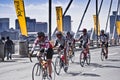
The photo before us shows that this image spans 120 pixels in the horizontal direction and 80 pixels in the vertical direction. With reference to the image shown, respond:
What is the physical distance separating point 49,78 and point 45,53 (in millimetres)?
856

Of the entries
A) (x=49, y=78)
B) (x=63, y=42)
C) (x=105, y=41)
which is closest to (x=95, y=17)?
(x=105, y=41)

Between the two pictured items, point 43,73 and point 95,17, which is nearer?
point 43,73

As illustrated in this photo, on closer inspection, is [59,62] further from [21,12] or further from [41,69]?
[21,12]

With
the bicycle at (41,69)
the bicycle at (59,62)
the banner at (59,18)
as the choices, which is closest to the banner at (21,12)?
the banner at (59,18)

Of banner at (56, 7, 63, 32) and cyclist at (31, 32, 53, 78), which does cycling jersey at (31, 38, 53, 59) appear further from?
banner at (56, 7, 63, 32)

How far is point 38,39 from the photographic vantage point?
1305cm

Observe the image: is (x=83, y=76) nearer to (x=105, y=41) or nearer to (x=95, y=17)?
(x=105, y=41)

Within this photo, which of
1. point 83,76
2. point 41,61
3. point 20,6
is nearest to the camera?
point 41,61

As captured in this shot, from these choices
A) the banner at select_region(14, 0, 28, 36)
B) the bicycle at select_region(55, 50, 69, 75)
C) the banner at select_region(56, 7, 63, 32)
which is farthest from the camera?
the banner at select_region(56, 7, 63, 32)

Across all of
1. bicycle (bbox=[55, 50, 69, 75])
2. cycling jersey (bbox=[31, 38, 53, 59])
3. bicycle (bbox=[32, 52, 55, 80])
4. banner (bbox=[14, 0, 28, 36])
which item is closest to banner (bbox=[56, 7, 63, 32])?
banner (bbox=[14, 0, 28, 36])

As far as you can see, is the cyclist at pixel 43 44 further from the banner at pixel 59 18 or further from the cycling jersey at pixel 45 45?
the banner at pixel 59 18

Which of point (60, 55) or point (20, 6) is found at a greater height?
point (20, 6)

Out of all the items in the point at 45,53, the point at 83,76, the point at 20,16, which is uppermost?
the point at 20,16

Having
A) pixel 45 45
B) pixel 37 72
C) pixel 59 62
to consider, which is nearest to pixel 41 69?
pixel 37 72
